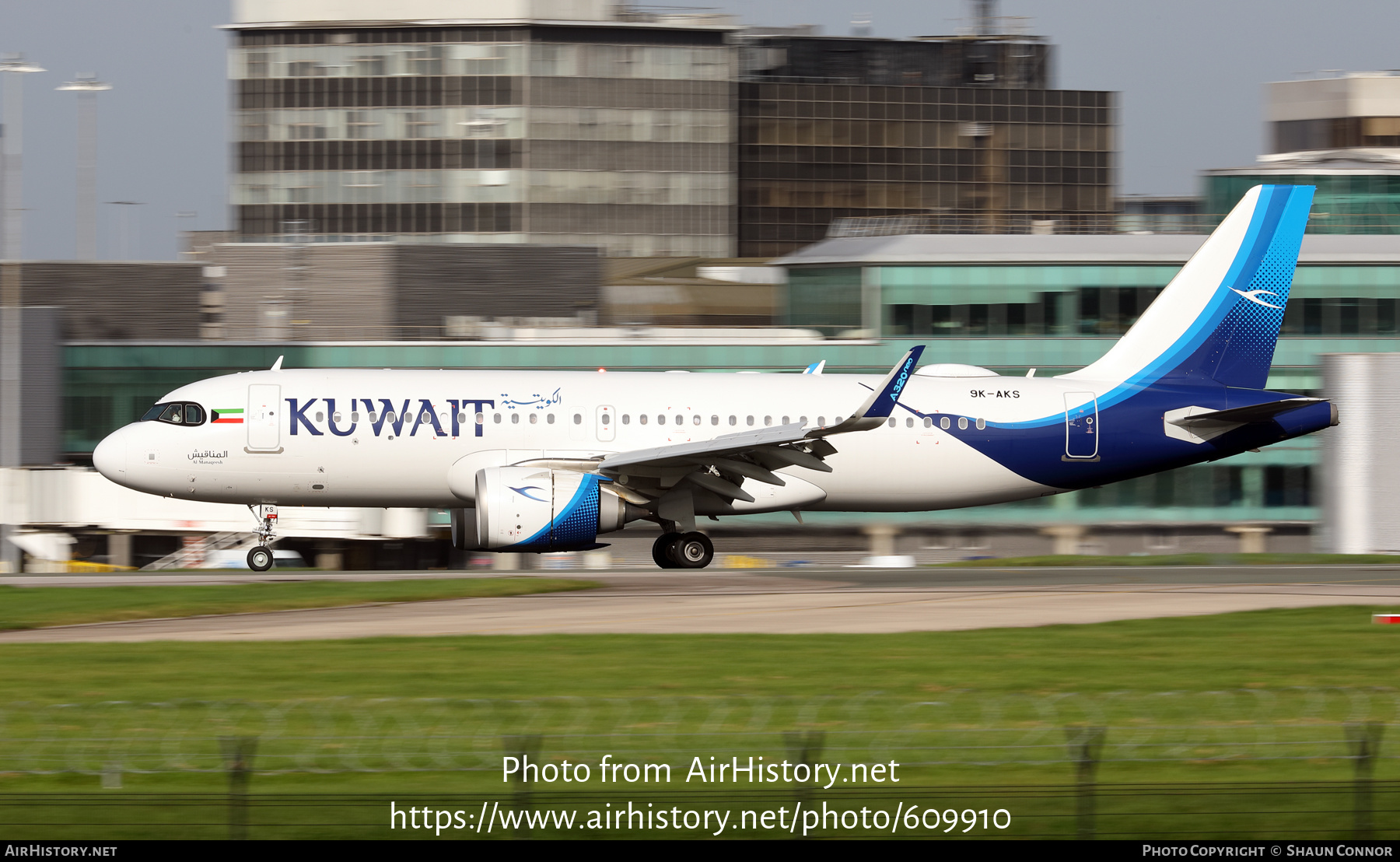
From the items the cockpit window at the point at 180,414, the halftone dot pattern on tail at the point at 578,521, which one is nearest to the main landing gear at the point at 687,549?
the halftone dot pattern on tail at the point at 578,521

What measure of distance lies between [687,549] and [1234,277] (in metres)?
14.0

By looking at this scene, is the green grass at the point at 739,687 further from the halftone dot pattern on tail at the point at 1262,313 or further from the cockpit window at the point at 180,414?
the cockpit window at the point at 180,414

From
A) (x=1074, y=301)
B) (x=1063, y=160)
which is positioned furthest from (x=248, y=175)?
(x=1074, y=301)

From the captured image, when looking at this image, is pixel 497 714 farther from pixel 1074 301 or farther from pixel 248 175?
pixel 248 175

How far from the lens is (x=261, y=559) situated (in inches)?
1356

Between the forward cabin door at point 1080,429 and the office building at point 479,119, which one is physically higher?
the office building at point 479,119

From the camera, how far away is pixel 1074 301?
206ft

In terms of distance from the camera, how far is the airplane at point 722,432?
33.6 metres

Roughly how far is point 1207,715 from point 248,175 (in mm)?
130525

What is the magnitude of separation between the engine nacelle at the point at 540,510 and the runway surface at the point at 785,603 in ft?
3.22

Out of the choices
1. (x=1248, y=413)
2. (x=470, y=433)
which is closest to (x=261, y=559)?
(x=470, y=433)

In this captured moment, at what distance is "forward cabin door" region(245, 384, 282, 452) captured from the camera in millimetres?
34000

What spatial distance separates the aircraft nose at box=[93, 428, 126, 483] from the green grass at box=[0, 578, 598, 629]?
5624 millimetres

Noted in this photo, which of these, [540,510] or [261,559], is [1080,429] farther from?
[261,559]
